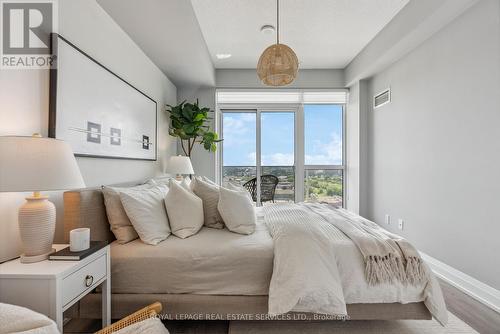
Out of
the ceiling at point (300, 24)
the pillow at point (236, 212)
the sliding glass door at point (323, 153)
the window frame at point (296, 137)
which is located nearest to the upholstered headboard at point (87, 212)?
the pillow at point (236, 212)

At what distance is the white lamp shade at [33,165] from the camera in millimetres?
996

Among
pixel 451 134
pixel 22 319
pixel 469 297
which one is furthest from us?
pixel 451 134

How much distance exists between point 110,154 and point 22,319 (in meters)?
1.47

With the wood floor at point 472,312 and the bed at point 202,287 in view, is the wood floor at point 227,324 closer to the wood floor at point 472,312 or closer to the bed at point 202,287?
the wood floor at point 472,312

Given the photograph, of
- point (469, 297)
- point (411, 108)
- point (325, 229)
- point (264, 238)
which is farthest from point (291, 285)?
point (411, 108)

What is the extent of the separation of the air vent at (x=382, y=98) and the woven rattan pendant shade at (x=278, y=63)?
193cm

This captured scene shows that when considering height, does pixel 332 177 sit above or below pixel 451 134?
below

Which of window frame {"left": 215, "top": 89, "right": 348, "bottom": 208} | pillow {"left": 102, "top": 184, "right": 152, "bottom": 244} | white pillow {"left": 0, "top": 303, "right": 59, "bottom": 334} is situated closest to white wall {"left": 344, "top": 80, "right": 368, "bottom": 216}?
window frame {"left": 215, "top": 89, "right": 348, "bottom": 208}

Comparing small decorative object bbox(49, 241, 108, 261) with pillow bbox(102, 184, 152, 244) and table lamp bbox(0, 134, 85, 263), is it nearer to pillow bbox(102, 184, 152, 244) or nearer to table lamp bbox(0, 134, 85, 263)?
table lamp bbox(0, 134, 85, 263)

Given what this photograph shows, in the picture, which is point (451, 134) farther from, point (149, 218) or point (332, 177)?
point (149, 218)

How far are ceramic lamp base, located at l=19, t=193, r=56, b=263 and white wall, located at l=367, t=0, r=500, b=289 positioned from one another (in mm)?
3094

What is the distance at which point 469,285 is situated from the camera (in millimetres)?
2141

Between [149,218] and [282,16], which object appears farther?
[282,16]

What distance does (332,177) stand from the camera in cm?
462
